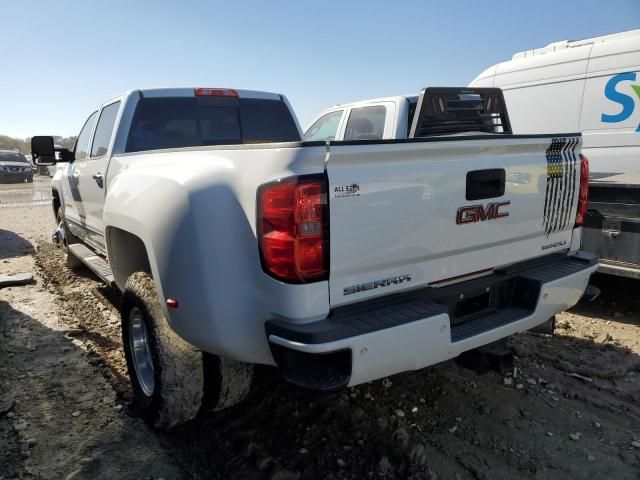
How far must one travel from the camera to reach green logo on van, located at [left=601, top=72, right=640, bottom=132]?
204 inches

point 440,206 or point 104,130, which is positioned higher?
point 104,130

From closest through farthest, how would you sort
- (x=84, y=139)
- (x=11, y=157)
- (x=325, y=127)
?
1. (x=84, y=139)
2. (x=325, y=127)
3. (x=11, y=157)

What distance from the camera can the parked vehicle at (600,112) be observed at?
4.29m

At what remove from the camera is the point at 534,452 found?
2.60m

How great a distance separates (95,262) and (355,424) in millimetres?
2894

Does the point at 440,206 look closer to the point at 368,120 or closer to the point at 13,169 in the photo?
the point at 368,120

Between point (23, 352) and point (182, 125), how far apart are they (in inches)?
89.7

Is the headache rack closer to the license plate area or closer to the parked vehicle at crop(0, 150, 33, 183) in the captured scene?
the license plate area

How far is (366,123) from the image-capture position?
641 centimetres

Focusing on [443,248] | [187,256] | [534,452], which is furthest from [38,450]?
[534,452]

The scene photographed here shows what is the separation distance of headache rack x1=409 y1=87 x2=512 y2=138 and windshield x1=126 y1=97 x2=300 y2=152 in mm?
2031

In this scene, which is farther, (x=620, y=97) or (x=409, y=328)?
(x=620, y=97)


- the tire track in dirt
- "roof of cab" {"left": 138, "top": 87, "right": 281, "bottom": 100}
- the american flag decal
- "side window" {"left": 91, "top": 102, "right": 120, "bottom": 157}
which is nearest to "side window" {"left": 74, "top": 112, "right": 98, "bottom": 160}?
"side window" {"left": 91, "top": 102, "right": 120, "bottom": 157}

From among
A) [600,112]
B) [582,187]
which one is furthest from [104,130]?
[600,112]
